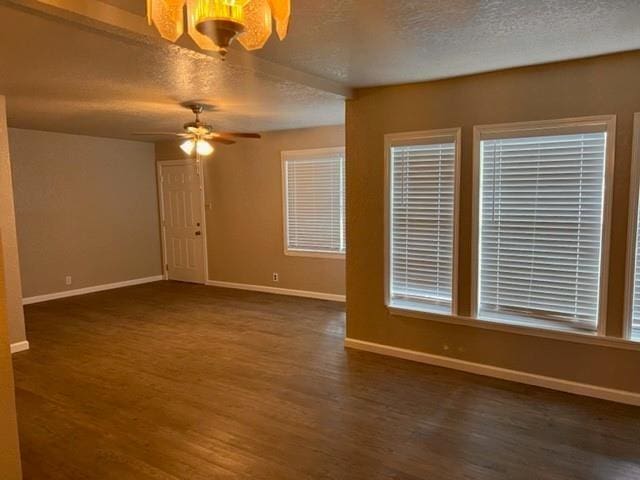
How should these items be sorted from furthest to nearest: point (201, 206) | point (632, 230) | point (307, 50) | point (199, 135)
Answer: point (201, 206)
point (199, 135)
point (632, 230)
point (307, 50)

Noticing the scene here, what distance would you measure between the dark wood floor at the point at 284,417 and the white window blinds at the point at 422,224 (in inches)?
27.1

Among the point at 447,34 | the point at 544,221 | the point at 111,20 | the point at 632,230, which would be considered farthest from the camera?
the point at 544,221

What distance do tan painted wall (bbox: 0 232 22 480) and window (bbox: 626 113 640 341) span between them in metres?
3.74

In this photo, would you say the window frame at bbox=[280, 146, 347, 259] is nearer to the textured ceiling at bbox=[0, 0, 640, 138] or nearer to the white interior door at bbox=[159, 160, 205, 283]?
the textured ceiling at bbox=[0, 0, 640, 138]

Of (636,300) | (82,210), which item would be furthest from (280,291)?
(636,300)

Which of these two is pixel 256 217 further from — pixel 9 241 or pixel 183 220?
pixel 9 241

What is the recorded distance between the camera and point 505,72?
345cm

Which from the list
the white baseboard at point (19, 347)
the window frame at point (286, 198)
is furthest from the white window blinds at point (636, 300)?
the white baseboard at point (19, 347)

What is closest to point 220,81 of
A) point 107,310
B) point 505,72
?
point 505,72

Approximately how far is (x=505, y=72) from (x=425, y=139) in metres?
0.79

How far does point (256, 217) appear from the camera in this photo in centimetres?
704

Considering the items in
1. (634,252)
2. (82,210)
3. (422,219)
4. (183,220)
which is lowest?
(634,252)

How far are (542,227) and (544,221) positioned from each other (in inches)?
1.9

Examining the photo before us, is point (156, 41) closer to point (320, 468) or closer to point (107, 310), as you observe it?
point (320, 468)
